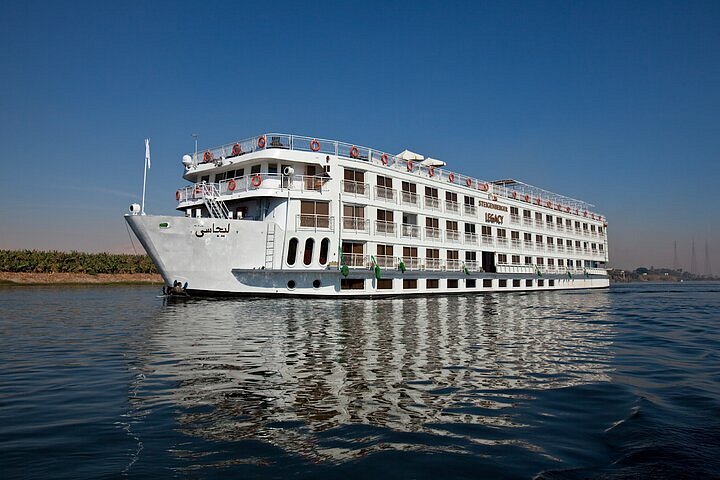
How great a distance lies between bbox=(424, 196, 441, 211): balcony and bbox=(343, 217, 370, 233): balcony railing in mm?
6769

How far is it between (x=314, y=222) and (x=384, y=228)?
19.7ft

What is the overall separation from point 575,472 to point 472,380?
11.2 feet

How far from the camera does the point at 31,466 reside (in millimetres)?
4176

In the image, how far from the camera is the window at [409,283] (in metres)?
32.2

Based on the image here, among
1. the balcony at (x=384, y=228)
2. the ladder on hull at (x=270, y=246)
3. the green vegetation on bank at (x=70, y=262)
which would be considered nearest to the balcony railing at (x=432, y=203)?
the balcony at (x=384, y=228)

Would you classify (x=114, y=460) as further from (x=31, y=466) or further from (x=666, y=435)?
(x=666, y=435)

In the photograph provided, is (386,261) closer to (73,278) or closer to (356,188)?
(356,188)

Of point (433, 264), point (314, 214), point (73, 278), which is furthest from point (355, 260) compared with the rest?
point (73, 278)

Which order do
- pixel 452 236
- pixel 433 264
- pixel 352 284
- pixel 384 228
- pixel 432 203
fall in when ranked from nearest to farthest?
pixel 352 284, pixel 384 228, pixel 433 264, pixel 432 203, pixel 452 236

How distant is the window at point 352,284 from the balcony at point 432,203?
890 centimetres

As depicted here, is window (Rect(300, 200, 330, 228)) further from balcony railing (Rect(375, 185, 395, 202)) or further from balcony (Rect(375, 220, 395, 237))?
balcony railing (Rect(375, 185, 395, 202))

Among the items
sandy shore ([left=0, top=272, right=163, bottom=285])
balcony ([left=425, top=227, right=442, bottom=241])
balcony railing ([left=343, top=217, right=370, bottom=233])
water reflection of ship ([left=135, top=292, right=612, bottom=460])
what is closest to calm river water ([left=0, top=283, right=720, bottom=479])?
water reflection of ship ([left=135, top=292, right=612, bottom=460])

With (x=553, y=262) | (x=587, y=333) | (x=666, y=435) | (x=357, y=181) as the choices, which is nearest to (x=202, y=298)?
(x=357, y=181)

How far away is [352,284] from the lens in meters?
28.8
